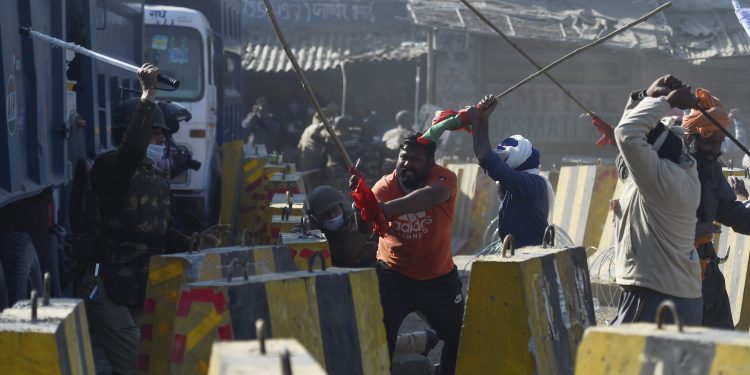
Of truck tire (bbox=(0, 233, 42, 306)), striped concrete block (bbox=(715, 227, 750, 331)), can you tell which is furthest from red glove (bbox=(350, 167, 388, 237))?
striped concrete block (bbox=(715, 227, 750, 331))

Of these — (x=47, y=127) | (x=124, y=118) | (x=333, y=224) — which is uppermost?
(x=124, y=118)

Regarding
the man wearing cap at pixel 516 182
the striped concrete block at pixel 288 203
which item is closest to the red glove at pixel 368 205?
the man wearing cap at pixel 516 182

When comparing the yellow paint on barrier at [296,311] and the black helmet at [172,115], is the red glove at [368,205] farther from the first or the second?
the black helmet at [172,115]

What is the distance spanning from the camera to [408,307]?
7.43m

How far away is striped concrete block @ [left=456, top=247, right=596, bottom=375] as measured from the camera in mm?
6211

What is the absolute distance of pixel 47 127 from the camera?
867 cm

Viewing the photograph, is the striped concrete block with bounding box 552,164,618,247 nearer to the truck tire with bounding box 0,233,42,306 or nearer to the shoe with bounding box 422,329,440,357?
the shoe with bounding box 422,329,440,357

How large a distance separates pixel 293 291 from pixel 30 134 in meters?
3.29

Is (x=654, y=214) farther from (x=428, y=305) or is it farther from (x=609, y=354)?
(x=609, y=354)

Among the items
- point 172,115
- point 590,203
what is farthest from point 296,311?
point 590,203

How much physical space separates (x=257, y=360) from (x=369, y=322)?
213cm

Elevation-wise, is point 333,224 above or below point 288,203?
above

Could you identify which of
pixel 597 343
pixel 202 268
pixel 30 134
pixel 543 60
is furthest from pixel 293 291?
pixel 543 60

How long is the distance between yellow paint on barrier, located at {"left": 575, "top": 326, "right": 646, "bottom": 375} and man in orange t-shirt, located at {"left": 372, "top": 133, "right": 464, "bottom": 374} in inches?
116
